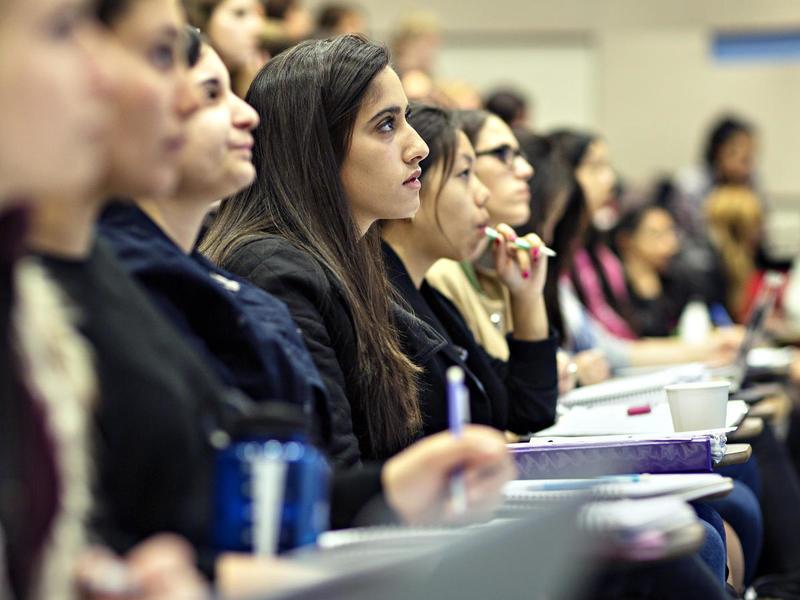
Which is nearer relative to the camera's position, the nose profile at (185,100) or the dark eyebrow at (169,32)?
the dark eyebrow at (169,32)

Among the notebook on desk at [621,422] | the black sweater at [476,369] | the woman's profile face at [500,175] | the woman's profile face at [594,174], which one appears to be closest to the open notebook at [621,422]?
the notebook on desk at [621,422]

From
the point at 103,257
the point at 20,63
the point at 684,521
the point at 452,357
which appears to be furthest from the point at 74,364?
the point at 452,357

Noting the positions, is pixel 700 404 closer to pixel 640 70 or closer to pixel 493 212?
pixel 493 212

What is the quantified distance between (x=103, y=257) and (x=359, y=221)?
115 centimetres

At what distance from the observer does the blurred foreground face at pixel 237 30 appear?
3.91 m

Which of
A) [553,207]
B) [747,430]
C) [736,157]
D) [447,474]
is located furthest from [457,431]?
[736,157]

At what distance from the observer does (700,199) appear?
24.0 feet

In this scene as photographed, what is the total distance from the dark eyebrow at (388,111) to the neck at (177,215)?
2.70 feet

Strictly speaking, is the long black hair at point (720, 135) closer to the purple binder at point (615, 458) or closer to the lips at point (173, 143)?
the purple binder at point (615, 458)

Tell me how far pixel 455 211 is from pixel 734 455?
0.92m

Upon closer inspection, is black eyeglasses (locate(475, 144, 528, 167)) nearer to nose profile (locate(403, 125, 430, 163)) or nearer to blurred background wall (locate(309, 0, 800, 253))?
nose profile (locate(403, 125, 430, 163))

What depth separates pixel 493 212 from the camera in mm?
3328

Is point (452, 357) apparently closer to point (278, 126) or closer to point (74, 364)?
point (278, 126)

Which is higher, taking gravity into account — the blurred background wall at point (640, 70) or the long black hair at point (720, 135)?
the blurred background wall at point (640, 70)
